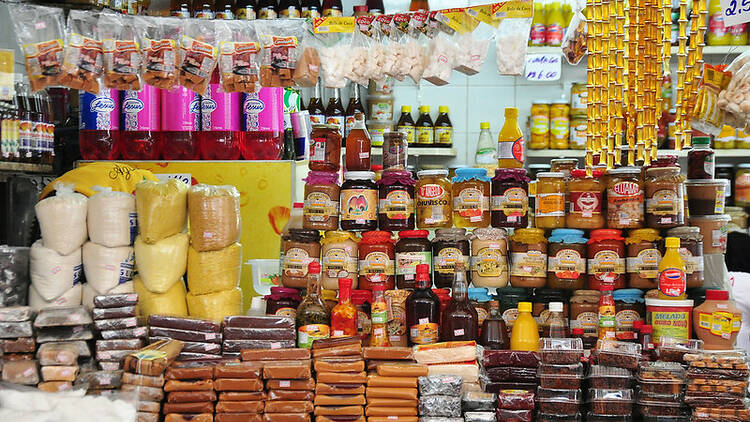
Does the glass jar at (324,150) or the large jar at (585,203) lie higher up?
the glass jar at (324,150)

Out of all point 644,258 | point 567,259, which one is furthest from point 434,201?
point 644,258

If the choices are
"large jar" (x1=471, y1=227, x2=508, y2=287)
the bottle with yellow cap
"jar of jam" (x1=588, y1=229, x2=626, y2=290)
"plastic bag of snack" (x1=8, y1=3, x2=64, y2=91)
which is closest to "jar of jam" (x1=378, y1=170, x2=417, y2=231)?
"large jar" (x1=471, y1=227, x2=508, y2=287)

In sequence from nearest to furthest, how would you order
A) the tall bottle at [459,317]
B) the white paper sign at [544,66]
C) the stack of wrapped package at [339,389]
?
the stack of wrapped package at [339,389], the tall bottle at [459,317], the white paper sign at [544,66]

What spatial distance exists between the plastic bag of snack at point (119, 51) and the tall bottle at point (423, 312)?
1.33 m

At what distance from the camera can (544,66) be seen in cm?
529

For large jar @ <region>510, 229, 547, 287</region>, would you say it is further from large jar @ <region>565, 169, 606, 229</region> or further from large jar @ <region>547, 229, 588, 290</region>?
large jar @ <region>565, 169, 606, 229</region>

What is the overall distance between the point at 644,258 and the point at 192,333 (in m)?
1.70

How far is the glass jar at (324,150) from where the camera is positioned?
323 cm

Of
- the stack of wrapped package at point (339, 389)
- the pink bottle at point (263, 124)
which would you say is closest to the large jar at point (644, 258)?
the stack of wrapped package at point (339, 389)

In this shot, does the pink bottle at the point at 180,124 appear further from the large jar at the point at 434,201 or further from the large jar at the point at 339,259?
the large jar at the point at 434,201

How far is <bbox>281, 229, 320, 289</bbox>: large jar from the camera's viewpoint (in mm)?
3117

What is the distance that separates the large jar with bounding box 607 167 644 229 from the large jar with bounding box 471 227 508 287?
0.43 m

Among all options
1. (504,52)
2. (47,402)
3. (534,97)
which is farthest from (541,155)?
(47,402)

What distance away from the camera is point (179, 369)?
2.65m
